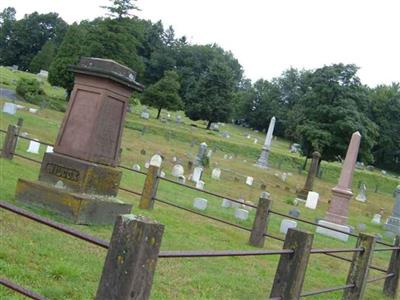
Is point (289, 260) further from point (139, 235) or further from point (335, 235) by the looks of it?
point (335, 235)

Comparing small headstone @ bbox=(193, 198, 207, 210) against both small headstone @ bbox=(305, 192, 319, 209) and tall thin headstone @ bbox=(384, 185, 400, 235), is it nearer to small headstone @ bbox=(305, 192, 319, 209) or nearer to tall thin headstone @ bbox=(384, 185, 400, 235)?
tall thin headstone @ bbox=(384, 185, 400, 235)

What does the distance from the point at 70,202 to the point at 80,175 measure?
0.52m

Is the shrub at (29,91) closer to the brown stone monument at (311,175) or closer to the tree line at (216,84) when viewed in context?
the tree line at (216,84)

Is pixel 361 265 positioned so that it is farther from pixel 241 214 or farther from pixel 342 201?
pixel 342 201

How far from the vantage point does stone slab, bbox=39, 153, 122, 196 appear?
8.77 metres

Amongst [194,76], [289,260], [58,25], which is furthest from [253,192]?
[58,25]

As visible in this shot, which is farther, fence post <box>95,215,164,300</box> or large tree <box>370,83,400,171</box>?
large tree <box>370,83,400,171</box>

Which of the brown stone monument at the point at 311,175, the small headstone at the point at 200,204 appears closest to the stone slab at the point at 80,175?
the small headstone at the point at 200,204

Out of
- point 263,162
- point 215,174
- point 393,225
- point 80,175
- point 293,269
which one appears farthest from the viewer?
point 263,162

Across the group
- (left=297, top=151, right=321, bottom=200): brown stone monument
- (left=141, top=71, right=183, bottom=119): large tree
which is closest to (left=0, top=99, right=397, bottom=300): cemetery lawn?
(left=297, top=151, right=321, bottom=200): brown stone monument

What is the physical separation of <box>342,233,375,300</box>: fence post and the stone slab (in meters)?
4.25

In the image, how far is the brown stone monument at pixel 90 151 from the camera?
876 cm

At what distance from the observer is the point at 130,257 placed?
3053mm

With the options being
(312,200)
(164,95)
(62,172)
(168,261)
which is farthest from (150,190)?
(164,95)
